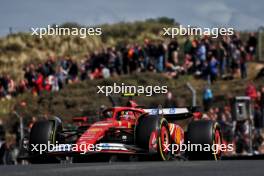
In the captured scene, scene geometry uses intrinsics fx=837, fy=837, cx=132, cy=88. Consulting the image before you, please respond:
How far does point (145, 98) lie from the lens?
99.6 feet

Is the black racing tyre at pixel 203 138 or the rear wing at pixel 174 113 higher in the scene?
the rear wing at pixel 174 113

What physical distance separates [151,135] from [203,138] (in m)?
1.16

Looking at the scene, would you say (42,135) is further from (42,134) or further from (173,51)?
(173,51)

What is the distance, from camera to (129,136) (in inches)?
625

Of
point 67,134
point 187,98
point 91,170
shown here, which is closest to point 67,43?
point 187,98

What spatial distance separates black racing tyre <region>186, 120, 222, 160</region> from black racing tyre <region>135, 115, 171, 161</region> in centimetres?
66

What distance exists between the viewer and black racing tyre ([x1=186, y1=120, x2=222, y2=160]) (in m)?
15.6

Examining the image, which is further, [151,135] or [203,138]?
[203,138]

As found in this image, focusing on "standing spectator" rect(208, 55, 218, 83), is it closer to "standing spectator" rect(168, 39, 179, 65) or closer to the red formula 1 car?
"standing spectator" rect(168, 39, 179, 65)

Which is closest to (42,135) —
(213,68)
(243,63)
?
(213,68)

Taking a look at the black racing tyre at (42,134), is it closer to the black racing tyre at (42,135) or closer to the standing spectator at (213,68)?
the black racing tyre at (42,135)

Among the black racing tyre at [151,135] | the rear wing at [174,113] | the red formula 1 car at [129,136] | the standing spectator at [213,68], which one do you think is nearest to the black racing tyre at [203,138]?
the red formula 1 car at [129,136]

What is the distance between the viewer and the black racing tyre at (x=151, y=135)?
49.2 feet

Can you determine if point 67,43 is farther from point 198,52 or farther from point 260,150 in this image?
point 260,150
